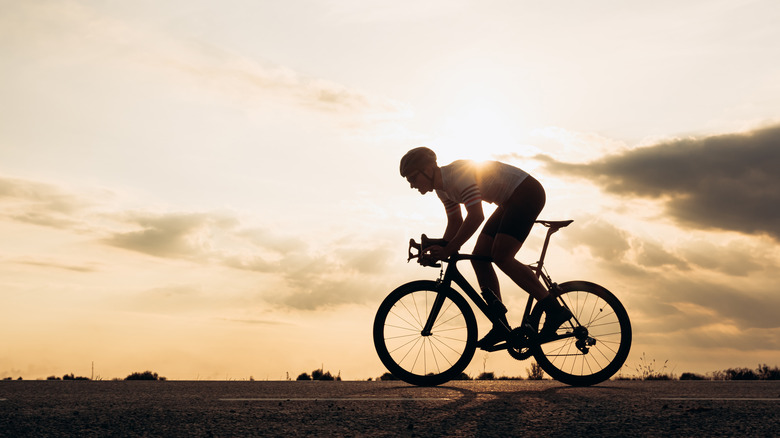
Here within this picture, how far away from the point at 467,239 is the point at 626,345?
7.27 feet

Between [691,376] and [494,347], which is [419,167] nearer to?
[494,347]

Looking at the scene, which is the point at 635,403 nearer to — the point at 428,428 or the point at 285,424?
the point at 428,428

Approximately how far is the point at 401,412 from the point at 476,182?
2.64 m

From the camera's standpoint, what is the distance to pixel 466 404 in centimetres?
550

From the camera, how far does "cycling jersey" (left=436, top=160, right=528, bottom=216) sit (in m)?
6.86

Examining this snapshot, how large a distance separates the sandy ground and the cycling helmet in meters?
2.10

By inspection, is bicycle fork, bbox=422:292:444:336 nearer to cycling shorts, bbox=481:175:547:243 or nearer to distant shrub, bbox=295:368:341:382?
cycling shorts, bbox=481:175:547:243

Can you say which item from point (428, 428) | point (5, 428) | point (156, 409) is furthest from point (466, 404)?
point (5, 428)

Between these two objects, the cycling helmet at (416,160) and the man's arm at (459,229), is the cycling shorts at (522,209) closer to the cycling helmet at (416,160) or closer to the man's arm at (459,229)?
the man's arm at (459,229)

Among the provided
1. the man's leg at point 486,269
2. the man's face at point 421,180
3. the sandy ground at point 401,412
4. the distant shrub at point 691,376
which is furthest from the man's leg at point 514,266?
the distant shrub at point 691,376

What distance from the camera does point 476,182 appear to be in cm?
691

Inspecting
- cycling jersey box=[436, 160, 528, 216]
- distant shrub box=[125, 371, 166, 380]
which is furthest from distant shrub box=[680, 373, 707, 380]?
distant shrub box=[125, 371, 166, 380]

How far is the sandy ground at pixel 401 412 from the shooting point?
14.9ft

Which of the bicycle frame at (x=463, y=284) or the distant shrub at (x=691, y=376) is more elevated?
the bicycle frame at (x=463, y=284)
